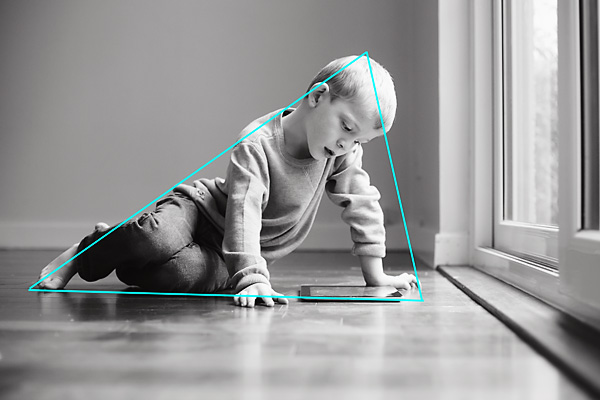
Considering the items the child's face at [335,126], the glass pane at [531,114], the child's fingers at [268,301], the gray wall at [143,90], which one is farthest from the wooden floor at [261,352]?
the gray wall at [143,90]

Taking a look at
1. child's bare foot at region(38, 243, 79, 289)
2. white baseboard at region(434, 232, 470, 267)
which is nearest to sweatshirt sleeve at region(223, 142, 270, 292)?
child's bare foot at region(38, 243, 79, 289)

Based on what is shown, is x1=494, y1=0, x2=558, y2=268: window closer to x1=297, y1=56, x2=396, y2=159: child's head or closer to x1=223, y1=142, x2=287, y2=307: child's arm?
x1=297, y1=56, x2=396, y2=159: child's head

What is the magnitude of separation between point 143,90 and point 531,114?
4.90 ft

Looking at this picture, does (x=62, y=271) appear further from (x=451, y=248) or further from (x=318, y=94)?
(x=451, y=248)

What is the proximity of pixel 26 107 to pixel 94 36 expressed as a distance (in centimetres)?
37

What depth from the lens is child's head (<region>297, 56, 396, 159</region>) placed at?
1027 millimetres

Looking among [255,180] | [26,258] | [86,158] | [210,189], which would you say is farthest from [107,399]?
[86,158]

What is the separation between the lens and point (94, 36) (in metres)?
2.40

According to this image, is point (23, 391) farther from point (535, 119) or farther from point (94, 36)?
point (94, 36)

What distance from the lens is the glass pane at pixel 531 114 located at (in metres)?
1.24

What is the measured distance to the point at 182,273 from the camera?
3.75ft

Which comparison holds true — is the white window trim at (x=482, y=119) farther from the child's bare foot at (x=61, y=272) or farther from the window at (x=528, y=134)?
the child's bare foot at (x=61, y=272)

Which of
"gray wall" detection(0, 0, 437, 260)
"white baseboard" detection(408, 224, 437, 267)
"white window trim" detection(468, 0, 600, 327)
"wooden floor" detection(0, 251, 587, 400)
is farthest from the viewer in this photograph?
"gray wall" detection(0, 0, 437, 260)

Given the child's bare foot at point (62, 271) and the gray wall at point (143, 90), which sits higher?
the gray wall at point (143, 90)
